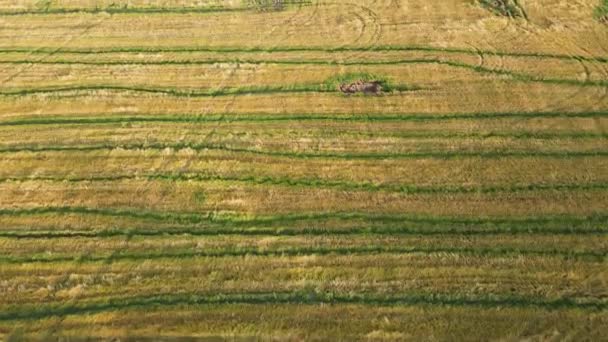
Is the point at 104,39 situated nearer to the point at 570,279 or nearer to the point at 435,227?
the point at 435,227

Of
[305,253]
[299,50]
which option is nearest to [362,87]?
[299,50]

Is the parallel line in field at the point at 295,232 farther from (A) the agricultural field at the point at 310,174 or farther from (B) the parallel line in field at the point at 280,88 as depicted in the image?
(B) the parallel line in field at the point at 280,88

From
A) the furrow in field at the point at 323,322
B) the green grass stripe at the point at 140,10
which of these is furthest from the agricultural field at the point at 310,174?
the green grass stripe at the point at 140,10

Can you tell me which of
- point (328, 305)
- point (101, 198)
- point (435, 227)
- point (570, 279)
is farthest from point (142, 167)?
point (570, 279)

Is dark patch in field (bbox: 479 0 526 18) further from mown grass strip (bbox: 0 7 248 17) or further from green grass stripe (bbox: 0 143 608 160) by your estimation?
mown grass strip (bbox: 0 7 248 17)

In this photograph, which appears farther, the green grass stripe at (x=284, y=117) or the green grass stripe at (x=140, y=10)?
the green grass stripe at (x=140, y=10)

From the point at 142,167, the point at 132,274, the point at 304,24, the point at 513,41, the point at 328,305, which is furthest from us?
the point at 304,24
